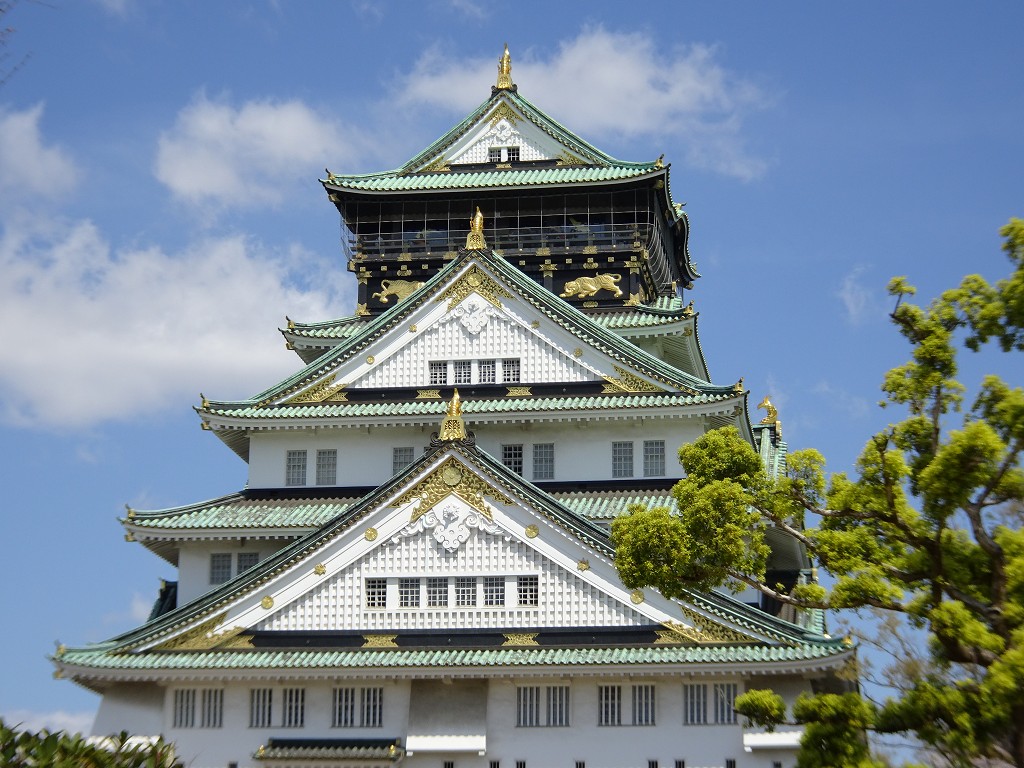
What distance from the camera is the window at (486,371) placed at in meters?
43.5

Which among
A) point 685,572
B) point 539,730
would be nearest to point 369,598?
point 539,730

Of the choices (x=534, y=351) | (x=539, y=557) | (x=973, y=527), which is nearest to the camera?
(x=973, y=527)

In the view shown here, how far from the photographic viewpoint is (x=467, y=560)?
3759 centimetres

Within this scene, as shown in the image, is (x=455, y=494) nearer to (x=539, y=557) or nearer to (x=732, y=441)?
(x=539, y=557)

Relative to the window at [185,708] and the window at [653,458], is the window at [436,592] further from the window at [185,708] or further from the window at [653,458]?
the window at [653,458]

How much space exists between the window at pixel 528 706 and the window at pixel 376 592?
13.9 ft

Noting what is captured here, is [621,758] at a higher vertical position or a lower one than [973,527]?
lower

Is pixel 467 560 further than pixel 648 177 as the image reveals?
No

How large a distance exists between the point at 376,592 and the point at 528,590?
4003 mm

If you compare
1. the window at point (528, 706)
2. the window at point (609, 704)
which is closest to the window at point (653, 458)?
the window at point (609, 704)

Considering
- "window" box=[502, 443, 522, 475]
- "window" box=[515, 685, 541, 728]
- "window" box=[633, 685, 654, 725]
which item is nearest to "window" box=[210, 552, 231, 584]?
"window" box=[502, 443, 522, 475]

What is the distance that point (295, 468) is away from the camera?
43.6 meters

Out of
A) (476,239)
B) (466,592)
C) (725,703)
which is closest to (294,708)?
(466,592)

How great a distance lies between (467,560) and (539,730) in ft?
15.4
